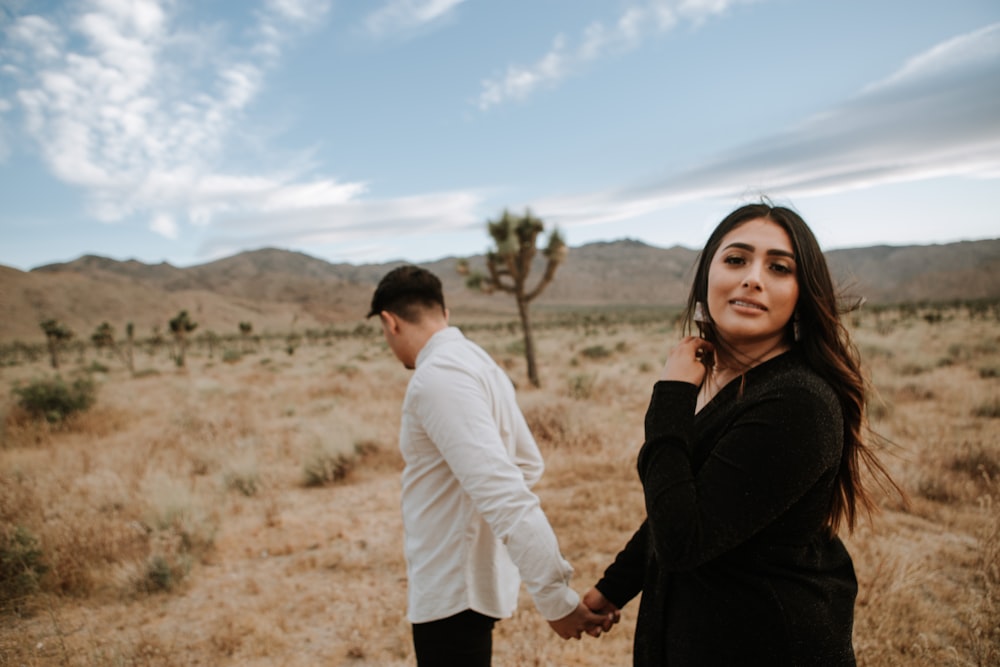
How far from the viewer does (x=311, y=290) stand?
130 meters

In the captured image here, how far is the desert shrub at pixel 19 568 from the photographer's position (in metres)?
4.38

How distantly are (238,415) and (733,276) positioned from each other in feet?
40.2

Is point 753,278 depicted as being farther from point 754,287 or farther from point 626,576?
point 626,576

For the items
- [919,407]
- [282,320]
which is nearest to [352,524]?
[919,407]

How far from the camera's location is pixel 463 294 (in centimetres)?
14925

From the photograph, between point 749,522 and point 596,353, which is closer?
point 749,522

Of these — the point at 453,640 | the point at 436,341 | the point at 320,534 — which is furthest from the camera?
the point at 320,534

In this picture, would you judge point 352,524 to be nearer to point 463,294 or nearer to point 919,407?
point 919,407

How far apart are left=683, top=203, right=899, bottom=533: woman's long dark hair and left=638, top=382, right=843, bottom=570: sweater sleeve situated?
7.1 inches

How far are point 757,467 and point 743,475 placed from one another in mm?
36

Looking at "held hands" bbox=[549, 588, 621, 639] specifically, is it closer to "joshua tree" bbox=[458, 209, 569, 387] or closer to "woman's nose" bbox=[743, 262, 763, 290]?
"woman's nose" bbox=[743, 262, 763, 290]

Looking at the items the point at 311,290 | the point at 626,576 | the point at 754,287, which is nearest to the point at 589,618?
the point at 626,576

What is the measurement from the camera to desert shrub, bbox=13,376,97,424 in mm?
11023

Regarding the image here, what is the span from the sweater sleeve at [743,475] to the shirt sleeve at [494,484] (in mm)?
498
